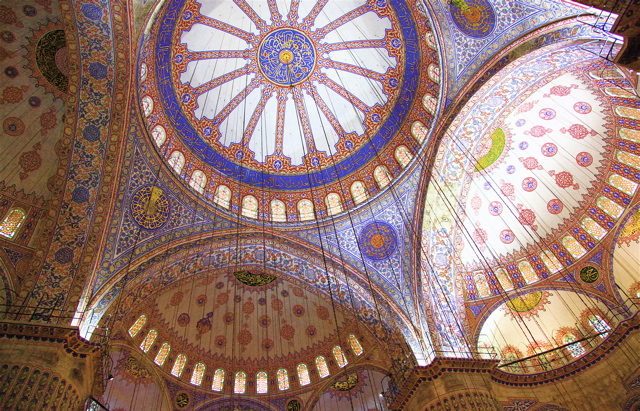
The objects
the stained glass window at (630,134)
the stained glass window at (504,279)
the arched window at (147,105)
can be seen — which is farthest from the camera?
the stained glass window at (504,279)

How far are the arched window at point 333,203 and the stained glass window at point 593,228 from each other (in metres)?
6.67

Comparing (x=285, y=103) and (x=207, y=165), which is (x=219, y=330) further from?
(x=285, y=103)

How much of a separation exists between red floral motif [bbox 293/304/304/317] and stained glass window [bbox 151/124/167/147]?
6.46 metres

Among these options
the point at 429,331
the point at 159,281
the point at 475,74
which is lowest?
the point at 429,331

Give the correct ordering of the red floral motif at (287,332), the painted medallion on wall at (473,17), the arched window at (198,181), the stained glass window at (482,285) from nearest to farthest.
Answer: the painted medallion on wall at (473,17)
the arched window at (198,181)
the stained glass window at (482,285)
the red floral motif at (287,332)

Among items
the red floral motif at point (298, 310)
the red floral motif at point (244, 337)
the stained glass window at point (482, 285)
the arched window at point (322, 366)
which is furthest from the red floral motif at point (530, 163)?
the red floral motif at point (244, 337)

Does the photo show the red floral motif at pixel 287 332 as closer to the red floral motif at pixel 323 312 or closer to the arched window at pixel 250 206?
the red floral motif at pixel 323 312

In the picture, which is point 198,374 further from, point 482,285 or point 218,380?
Answer: point 482,285

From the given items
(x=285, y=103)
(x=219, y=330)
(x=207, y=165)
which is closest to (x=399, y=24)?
(x=285, y=103)

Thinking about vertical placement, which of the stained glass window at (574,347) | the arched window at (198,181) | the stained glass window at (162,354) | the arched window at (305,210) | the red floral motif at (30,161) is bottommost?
the stained glass window at (574,347)

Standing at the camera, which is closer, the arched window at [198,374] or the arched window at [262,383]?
the arched window at [198,374]

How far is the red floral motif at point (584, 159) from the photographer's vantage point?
1039cm

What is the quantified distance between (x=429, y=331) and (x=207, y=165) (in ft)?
24.5

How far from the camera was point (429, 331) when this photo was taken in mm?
9594
